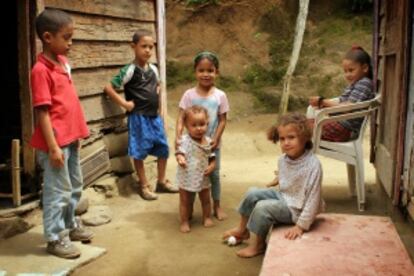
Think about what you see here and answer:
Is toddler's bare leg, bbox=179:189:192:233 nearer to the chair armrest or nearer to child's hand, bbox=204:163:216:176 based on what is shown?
child's hand, bbox=204:163:216:176

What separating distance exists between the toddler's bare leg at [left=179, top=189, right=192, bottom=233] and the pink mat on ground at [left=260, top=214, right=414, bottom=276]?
115 cm

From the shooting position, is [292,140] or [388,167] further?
[388,167]

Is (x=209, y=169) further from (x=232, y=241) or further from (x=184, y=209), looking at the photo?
(x=232, y=241)

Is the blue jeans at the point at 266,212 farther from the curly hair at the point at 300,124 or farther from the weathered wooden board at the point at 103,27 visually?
the weathered wooden board at the point at 103,27

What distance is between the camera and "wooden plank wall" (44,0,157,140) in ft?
15.7

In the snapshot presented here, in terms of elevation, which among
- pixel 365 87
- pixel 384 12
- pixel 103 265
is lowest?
pixel 103 265

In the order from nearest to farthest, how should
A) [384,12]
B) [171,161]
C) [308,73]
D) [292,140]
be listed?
[292,140] < [384,12] < [171,161] < [308,73]

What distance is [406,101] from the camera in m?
4.10

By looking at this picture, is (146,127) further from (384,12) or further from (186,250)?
(384,12)

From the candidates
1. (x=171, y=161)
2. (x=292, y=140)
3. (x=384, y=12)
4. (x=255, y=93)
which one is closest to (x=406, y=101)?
(x=292, y=140)

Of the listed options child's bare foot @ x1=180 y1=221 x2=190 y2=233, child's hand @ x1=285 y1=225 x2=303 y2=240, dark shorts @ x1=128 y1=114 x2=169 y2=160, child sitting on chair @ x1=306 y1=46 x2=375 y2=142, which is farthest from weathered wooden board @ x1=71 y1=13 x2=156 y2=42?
child's hand @ x1=285 y1=225 x2=303 y2=240

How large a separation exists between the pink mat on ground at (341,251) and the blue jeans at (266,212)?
0.08 meters

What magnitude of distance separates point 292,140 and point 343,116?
5.15ft

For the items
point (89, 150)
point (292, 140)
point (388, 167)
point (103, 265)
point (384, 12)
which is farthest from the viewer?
point (384, 12)
